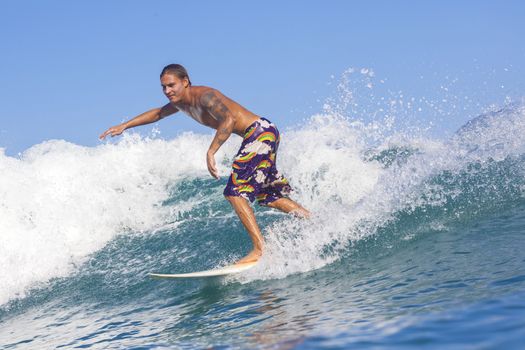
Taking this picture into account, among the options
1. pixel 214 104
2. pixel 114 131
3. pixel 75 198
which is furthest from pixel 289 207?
pixel 75 198

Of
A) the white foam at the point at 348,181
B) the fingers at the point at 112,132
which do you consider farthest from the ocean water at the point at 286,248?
the fingers at the point at 112,132

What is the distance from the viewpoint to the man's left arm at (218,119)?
17.0ft

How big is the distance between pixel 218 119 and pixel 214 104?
0.15m

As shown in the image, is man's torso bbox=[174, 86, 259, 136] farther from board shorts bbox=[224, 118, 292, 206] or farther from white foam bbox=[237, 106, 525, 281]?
white foam bbox=[237, 106, 525, 281]

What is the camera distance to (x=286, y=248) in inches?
226

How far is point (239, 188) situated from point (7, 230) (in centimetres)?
542

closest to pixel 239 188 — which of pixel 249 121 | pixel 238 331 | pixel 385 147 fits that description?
pixel 249 121

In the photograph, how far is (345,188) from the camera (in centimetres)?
995

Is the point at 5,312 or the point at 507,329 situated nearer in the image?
the point at 507,329

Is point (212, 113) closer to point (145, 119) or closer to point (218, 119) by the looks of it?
point (218, 119)

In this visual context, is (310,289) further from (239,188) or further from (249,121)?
(249,121)

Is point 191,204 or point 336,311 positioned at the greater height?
point 191,204

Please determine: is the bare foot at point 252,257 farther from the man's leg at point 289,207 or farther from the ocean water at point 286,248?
the man's leg at point 289,207

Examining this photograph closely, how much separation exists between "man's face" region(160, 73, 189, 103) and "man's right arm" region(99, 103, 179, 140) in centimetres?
56
